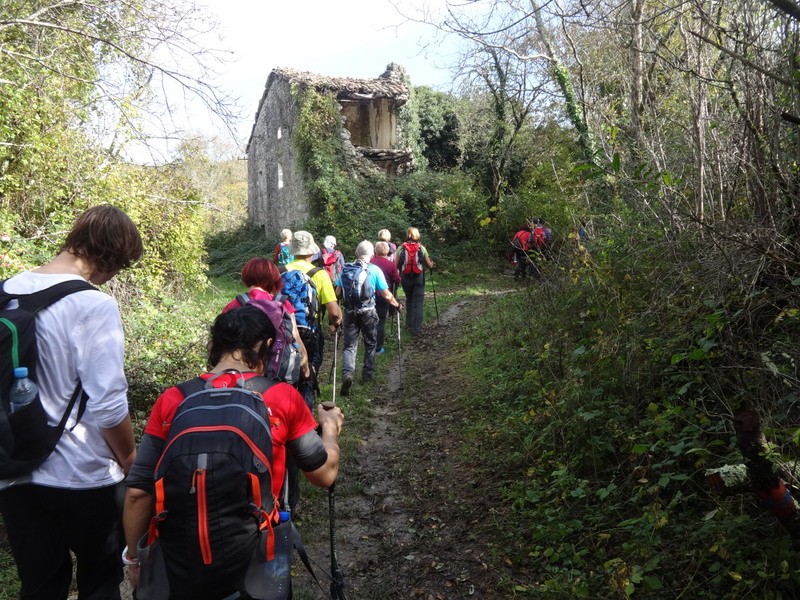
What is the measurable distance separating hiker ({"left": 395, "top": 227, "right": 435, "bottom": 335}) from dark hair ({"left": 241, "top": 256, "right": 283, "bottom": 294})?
6.49 metres

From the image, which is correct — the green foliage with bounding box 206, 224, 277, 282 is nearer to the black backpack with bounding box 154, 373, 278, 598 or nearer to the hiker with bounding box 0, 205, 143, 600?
the hiker with bounding box 0, 205, 143, 600

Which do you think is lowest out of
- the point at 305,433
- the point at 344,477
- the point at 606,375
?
the point at 344,477

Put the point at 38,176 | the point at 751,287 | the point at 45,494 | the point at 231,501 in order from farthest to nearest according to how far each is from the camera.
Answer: the point at 38,176, the point at 751,287, the point at 45,494, the point at 231,501

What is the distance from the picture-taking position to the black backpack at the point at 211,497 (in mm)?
1819

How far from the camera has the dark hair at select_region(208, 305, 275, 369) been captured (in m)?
2.25

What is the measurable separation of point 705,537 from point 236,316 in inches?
104

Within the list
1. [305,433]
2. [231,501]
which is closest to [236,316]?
[305,433]

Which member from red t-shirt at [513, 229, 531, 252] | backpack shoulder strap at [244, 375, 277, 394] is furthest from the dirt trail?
red t-shirt at [513, 229, 531, 252]

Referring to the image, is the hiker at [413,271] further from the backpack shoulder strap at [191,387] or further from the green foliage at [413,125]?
the green foliage at [413,125]

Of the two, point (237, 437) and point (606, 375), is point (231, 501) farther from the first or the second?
→ point (606, 375)

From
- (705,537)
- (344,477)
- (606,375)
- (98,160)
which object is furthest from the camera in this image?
(98,160)

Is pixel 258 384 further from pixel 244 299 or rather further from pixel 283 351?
pixel 283 351

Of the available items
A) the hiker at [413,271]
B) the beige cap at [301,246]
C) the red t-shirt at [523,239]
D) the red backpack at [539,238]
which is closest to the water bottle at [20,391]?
the beige cap at [301,246]

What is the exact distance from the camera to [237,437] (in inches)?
73.5
